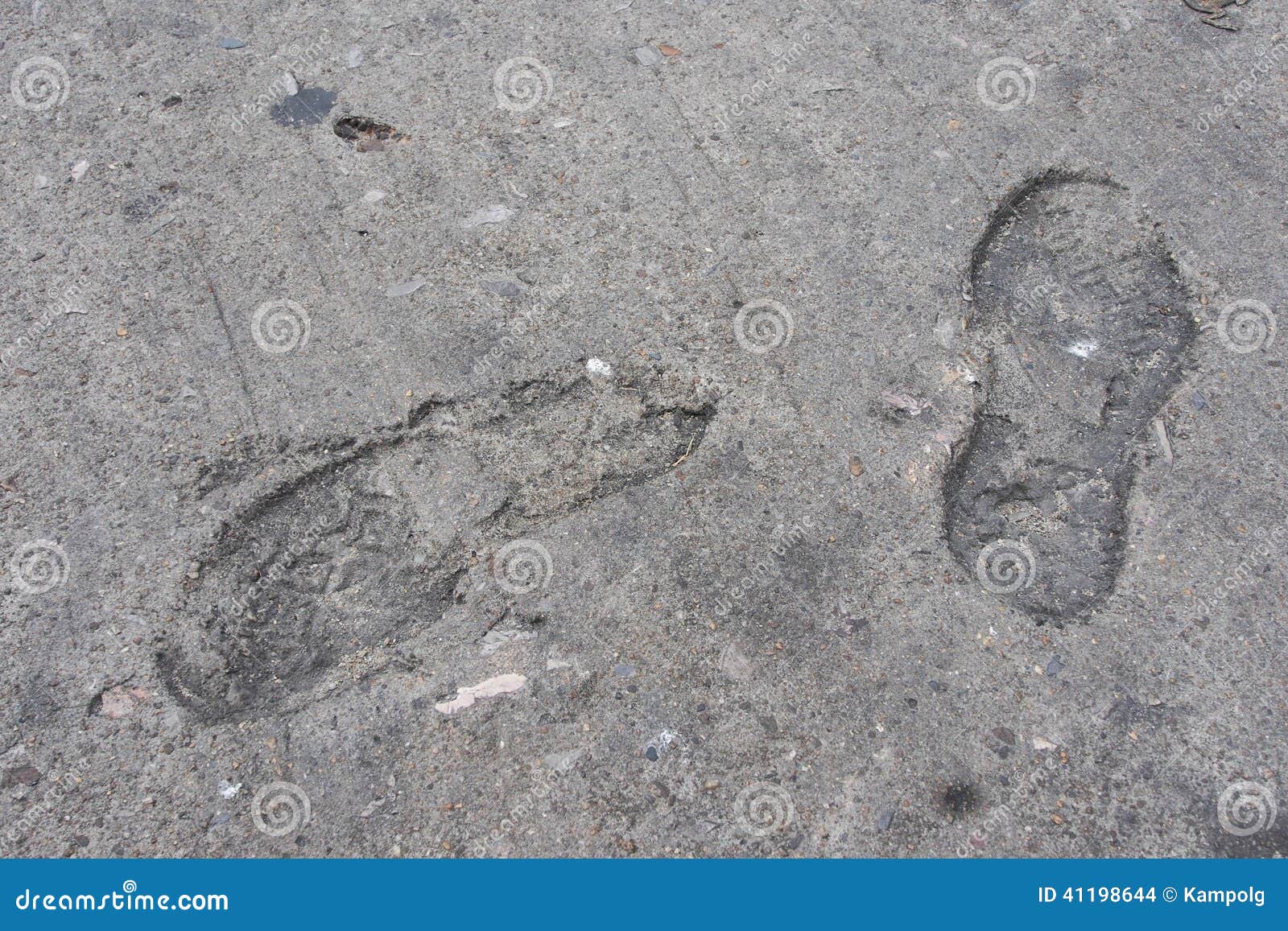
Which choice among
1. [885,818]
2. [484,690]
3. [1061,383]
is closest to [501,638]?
[484,690]

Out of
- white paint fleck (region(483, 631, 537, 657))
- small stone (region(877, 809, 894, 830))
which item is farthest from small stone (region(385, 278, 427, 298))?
small stone (region(877, 809, 894, 830))

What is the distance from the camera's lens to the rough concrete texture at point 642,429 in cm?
215

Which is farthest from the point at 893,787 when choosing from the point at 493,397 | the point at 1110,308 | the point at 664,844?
the point at 1110,308

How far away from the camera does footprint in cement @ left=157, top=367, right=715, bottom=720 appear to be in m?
2.32

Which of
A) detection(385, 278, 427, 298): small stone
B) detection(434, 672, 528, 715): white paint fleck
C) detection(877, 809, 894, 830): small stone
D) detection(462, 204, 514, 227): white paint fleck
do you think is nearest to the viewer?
detection(877, 809, 894, 830): small stone

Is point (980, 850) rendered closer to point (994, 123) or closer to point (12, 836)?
point (12, 836)

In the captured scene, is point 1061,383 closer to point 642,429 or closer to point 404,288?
point 642,429

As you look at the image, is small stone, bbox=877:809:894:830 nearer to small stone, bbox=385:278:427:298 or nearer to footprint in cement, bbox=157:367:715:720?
footprint in cement, bbox=157:367:715:720

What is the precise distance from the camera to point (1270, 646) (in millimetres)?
2279

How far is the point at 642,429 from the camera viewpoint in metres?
2.65

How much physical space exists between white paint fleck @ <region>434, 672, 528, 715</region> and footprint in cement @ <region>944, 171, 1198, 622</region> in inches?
47.4

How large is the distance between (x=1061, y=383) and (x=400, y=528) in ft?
6.51

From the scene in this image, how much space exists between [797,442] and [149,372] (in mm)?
1939

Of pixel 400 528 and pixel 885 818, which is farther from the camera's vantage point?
pixel 400 528
